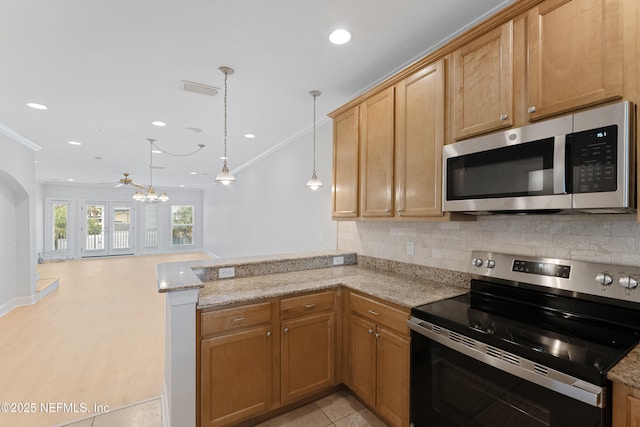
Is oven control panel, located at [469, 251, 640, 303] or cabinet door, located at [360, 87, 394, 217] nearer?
oven control panel, located at [469, 251, 640, 303]

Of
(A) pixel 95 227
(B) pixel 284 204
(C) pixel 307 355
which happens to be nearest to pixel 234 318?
(C) pixel 307 355

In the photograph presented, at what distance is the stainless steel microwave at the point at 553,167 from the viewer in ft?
3.91

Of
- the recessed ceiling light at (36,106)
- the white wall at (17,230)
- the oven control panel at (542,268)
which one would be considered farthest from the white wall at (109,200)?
the oven control panel at (542,268)

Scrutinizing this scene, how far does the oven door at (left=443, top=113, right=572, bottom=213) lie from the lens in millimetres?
1373

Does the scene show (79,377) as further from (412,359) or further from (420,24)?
(420,24)

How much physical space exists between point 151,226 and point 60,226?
2.75m

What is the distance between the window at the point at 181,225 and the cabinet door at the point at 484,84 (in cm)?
1212

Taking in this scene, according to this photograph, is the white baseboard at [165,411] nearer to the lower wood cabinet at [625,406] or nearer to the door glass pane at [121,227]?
the lower wood cabinet at [625,406]

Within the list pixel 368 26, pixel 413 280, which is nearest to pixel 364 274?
pixel 413 280

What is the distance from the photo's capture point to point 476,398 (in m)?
1.42

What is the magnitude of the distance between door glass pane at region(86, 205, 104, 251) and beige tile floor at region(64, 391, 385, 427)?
10819 millimetres

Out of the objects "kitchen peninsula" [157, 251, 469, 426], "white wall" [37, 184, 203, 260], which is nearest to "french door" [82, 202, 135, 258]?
"white wall" [37, 184, 203, 260]

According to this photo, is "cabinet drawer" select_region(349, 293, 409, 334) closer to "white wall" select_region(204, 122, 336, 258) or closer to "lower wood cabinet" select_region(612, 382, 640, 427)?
"lower wood cabinet" select_region(612, 382, 640, 427)

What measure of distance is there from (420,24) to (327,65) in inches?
30.5
